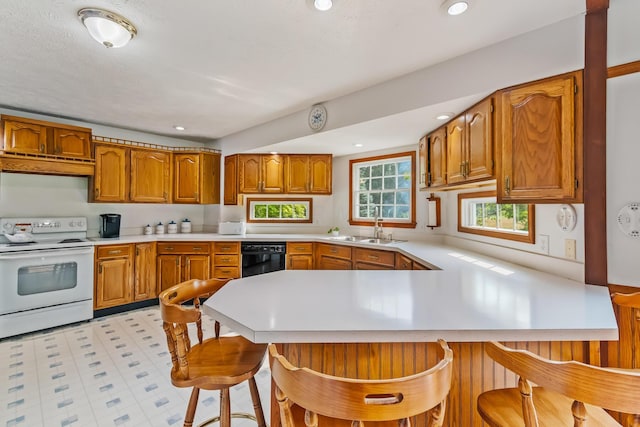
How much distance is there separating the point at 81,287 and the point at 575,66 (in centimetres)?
455

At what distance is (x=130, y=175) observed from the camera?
3.88 m

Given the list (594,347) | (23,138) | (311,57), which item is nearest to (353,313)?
(594,347)

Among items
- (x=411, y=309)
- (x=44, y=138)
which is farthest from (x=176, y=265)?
(x=411, y=309)

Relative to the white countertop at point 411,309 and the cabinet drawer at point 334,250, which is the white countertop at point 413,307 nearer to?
the white countertop at point 411,309

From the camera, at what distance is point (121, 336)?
2938mm

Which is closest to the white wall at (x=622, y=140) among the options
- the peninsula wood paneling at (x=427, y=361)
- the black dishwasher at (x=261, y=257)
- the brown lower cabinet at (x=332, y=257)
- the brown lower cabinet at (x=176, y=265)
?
the peninsula wood paneling at (x=427, y=361)

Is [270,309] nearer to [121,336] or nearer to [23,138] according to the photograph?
[121,336]

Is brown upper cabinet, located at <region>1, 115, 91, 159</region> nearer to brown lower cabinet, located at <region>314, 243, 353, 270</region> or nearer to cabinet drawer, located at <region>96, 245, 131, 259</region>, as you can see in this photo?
cabinet drawer, located at <region>96, 245, 131, 259</region>

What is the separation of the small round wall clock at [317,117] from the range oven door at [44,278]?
9.07 ft

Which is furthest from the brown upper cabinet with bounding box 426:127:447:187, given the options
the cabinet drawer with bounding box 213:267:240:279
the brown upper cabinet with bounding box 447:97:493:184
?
the cabinet drawer with bounding box 213:267:240:279

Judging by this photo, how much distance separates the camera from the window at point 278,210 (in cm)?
457

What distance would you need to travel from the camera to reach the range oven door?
9.33 ft

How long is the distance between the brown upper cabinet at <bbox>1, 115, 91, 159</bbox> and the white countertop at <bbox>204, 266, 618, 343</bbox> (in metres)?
3.10

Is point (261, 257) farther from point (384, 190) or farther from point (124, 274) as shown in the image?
point (384, 190)
